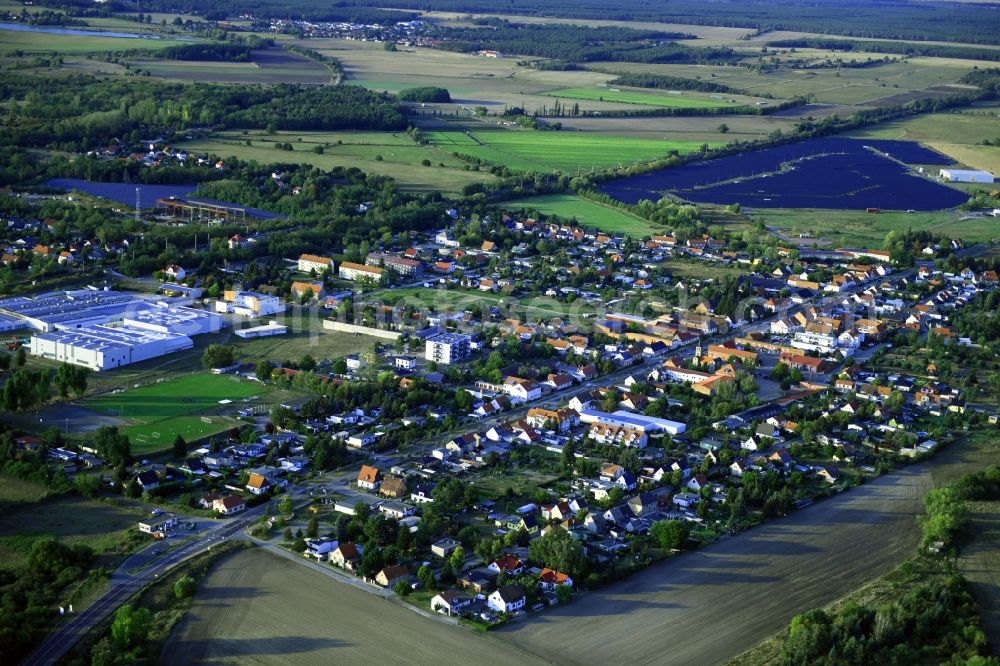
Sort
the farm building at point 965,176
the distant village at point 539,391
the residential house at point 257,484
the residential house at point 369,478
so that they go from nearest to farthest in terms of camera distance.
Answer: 1. the distant village at point 539,391
2. the residential house at point 257,484
3. the residential house at point 369,478
4. the farm building at point 965,176

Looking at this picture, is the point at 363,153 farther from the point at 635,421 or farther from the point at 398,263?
the point at 635,421

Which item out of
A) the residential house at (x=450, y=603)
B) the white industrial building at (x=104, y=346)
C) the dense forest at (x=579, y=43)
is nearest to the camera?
the residential house at (x=450, y=603)

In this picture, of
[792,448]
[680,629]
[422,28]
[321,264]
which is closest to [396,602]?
[680,629]

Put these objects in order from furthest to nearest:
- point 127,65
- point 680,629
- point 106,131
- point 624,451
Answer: point 127,65 → point 106,131 → point 624,451 → point 680,629

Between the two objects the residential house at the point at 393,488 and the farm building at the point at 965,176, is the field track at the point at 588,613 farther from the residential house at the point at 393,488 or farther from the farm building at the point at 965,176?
the farm building at the point at 965,176

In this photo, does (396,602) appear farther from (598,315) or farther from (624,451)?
(598,315)

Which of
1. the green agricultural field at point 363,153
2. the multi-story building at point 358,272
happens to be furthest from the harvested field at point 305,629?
the green agricultural field at point 363,153

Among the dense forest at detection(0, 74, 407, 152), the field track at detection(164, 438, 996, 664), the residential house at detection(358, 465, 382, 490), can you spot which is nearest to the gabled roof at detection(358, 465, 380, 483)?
the residential house at detection(358, 465, 382, 490)
